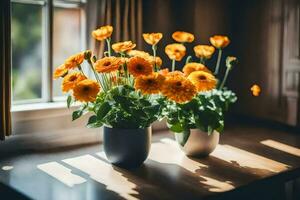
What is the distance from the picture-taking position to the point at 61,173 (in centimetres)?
186

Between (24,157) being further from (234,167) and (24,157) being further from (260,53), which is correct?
(260,53)

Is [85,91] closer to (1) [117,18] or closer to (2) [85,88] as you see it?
(2) [85,88]

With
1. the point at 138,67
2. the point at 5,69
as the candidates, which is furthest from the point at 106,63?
the point at 5,69

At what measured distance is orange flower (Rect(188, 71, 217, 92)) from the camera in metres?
1.80

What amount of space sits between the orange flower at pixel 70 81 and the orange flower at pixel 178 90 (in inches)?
13.2

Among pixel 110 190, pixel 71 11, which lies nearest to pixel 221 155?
pixel 110 190

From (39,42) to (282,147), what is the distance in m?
1.53

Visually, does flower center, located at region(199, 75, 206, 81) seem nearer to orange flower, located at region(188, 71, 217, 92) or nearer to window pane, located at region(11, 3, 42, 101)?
orange flower, located at region(188, 71, 217, 92)

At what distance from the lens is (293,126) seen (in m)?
2.94

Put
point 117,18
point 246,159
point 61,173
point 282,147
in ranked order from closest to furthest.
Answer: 1. point 61,173
2. point 246,159
3. point 282,147
4. point 117,18

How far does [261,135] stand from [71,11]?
1404 mm

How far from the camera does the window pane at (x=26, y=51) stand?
8.36 feet

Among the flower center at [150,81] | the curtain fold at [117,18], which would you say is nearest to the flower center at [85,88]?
the flower center at [150,81]

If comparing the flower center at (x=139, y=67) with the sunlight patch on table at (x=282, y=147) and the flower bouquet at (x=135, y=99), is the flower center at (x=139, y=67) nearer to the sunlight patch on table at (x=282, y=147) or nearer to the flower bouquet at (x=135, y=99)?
the flower bouquet at (x=135, y=99)
